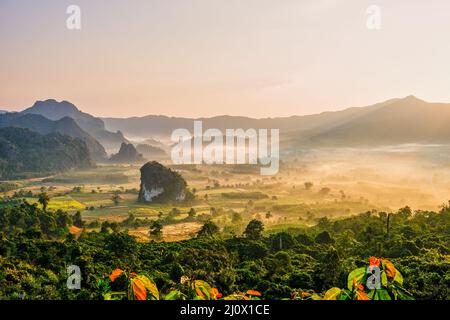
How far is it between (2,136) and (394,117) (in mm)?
108656

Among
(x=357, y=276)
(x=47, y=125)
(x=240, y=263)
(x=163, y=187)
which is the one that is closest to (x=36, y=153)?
(x=163, y=187)

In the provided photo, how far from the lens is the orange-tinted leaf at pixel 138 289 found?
2301 millimetres

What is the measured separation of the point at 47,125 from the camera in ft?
574

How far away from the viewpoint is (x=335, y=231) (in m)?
33.0

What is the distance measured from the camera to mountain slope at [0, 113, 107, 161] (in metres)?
168

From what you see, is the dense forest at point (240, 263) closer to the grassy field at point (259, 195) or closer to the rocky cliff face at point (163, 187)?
the grassy field at point (259, 195)

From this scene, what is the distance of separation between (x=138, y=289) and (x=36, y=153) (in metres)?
122

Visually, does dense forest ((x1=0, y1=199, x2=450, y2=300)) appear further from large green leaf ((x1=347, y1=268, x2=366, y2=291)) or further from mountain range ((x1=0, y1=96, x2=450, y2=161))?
mountain range ((x1=0, y1=96, x2=450, y2=161))

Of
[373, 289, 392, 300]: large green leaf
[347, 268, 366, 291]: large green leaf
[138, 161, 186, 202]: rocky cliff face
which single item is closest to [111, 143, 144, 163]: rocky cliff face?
[138, 161, 186, 202]: rocky cliff face

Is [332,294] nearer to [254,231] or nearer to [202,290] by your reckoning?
[202,290]

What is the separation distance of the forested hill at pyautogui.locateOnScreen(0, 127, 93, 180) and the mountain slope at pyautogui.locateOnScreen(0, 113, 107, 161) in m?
37.7

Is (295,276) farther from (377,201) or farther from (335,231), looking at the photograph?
(377,201)
